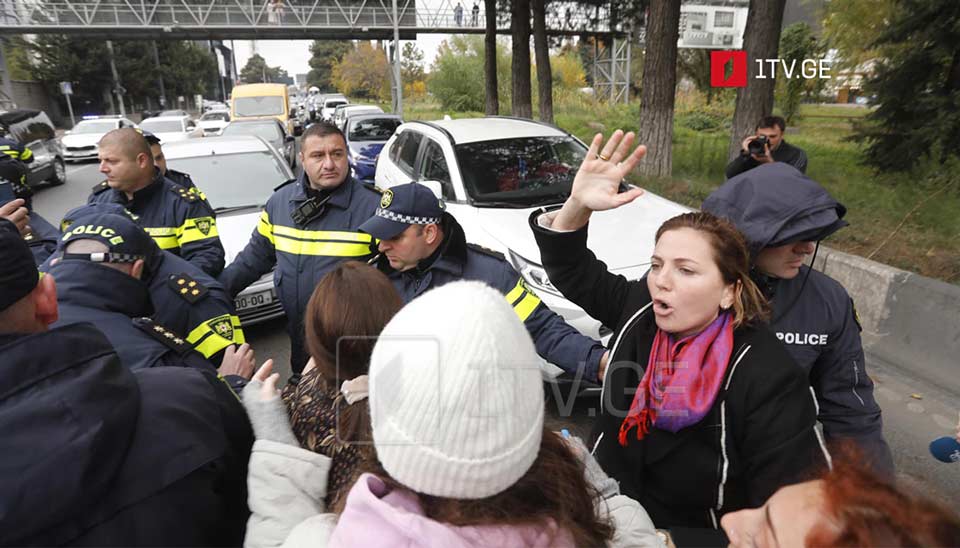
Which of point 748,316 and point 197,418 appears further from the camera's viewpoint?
point 748,316

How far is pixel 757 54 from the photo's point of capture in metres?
7.80

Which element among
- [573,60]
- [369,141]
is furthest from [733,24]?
[573,60]

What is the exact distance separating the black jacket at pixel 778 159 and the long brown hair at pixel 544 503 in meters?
4.91

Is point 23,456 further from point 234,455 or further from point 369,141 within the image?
point 369,141

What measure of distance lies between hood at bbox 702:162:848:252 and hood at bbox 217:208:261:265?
14.6ft

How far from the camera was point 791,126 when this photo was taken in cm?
2130

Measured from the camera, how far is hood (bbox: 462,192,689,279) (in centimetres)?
402

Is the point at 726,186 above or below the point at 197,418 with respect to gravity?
above

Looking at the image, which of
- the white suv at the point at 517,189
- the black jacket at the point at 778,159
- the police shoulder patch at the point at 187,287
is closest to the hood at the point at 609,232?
the white suv at the point at 517,189

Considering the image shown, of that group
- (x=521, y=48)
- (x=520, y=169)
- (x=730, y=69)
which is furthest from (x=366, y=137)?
(x=520, y=169)

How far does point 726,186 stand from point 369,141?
12.3 m

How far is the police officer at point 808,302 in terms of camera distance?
178cm

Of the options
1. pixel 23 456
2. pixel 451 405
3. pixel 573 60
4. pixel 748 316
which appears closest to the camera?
pixel 451 405

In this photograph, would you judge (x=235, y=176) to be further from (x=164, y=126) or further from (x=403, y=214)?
(x=164, y=126)
